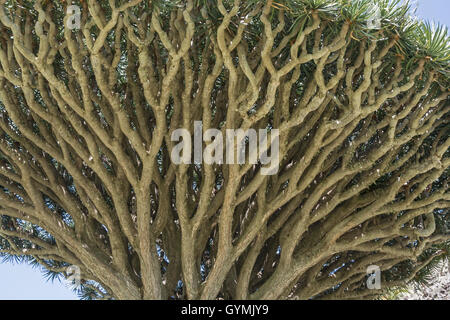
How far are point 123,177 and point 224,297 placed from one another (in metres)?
1.56

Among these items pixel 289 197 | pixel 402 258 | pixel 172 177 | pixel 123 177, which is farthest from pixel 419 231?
pixel 123 177

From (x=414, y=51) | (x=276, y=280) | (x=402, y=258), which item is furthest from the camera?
(x=402, y=258)

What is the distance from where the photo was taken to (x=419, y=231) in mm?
5512

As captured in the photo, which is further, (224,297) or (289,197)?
(224,297)

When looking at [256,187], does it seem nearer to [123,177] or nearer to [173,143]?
[173,143]

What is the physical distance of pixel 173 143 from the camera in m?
5.30

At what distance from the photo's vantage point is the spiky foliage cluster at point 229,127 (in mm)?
4816

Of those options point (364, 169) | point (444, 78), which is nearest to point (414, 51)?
point (444, 78)

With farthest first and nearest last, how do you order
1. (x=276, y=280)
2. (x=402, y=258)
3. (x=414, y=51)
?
1. (x=402, y=258)
2. (x=276, y=280)
3. (x=414, y=51)

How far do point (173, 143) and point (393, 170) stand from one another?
2.15 m

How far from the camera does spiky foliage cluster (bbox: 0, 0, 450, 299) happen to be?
4.82m

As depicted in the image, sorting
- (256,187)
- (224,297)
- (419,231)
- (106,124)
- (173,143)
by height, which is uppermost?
(106,124)

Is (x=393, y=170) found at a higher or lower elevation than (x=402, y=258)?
higher

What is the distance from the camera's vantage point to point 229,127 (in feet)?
16.2
